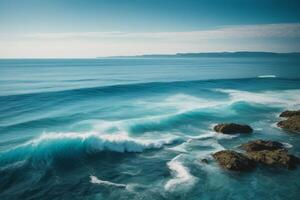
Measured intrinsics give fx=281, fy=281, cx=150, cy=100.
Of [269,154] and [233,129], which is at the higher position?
[269,154]

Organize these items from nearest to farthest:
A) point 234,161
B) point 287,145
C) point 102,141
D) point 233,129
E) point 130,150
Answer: point 234,161 < point 130,150 < point 287,145 < point 102,141 < point 233,129

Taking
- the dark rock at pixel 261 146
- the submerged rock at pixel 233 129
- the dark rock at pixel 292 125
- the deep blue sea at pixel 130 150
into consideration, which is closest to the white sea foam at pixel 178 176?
the deep blue sea at pixel 130 150

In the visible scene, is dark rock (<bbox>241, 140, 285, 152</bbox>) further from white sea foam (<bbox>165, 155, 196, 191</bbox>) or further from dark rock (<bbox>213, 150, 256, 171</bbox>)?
white sea foam (<bbox>165, 155, 196, 191</bbox>)

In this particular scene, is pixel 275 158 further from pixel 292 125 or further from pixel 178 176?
pixel 292 125

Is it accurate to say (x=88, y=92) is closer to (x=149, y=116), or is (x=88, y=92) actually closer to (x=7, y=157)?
(x=149, y=116)

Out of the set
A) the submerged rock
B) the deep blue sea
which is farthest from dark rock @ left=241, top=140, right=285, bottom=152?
the submerged rock

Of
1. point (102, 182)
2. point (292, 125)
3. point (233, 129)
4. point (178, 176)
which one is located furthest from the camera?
point (292, 125)

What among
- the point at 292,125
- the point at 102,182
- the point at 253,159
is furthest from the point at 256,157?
the point at 102,182
